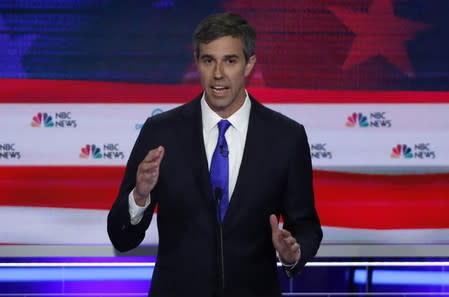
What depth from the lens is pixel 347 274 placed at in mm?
4262

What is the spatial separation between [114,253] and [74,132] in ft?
1.76

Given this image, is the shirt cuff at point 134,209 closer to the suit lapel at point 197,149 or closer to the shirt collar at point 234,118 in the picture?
the suit lapel at point 197,149

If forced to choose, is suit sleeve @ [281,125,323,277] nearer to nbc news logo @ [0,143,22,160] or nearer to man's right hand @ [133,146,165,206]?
man's right hand @ [133,146,165,206]

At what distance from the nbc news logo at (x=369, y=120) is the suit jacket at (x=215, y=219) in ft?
5.20

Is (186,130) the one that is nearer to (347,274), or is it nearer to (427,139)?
(427,139)

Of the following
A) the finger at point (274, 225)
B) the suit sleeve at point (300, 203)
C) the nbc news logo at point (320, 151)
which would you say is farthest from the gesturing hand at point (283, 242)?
the nbc news logo at point (320, 151)

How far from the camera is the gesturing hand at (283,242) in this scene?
6.49 feet

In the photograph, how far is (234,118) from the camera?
87.6 inches

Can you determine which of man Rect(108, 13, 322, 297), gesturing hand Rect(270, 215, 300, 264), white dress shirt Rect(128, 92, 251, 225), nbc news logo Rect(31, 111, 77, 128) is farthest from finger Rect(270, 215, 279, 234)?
nbc news logo Rect(31, 111, 77, 128)

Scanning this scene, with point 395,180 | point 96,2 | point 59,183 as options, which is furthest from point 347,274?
point 96,2

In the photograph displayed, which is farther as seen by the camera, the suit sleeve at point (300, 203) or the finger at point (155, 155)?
the suit sleeve at point (300, 203)

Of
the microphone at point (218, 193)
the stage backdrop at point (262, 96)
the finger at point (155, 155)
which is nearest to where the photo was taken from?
the finger at point (155, 155)

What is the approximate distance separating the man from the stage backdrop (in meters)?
1.54

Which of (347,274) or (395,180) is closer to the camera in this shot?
(395,180)
